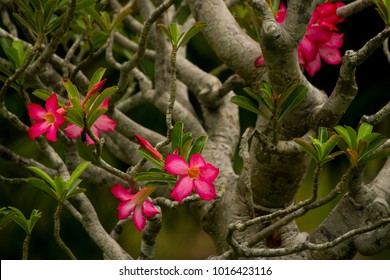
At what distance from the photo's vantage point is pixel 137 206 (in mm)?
1010

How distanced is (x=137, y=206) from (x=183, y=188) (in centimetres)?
12

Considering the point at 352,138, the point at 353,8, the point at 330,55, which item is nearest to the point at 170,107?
the point at 352,138

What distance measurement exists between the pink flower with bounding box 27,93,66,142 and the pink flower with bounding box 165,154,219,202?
7.8 inches

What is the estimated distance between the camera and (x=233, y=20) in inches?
51.9

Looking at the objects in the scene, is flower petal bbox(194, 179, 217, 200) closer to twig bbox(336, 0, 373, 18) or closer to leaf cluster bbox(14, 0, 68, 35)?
leaf cluster bbox(14, 0, 68, 35)

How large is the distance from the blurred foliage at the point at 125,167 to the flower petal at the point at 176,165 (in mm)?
1871

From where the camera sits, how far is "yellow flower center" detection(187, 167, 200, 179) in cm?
92

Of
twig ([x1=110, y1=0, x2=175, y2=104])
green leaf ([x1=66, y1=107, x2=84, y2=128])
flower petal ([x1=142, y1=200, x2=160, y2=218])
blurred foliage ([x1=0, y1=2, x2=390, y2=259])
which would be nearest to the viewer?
green leaf ([x1=66, y1=107, x2=84, y2=128])

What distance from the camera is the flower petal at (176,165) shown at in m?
0.91

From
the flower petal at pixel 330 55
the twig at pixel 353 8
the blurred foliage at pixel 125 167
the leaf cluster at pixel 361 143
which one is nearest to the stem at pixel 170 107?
the leaf cluster at pixel 361 143

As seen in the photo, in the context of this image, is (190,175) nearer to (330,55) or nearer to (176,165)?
(176,165)

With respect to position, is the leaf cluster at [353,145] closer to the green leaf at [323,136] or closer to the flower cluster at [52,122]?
the green leaf at [323,136]

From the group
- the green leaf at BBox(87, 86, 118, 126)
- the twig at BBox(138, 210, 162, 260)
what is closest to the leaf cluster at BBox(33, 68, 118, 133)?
the green leaf at BBox(87, 86, 118, 126)

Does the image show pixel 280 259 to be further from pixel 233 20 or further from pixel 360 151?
pixel 233 20
